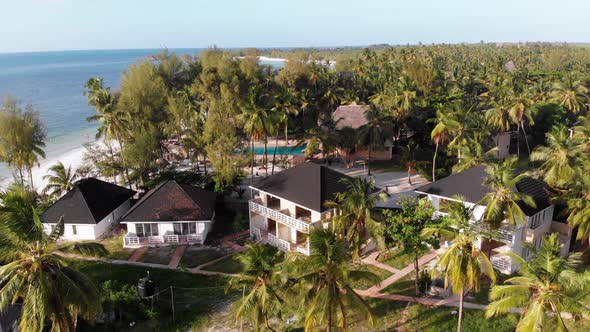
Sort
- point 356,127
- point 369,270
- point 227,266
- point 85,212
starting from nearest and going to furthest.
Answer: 1. point 369,270
2. point 227,266
3. point 85,212
4. point 356,127

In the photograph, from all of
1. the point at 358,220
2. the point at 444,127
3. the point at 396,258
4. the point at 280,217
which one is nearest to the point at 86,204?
the point at 280,217

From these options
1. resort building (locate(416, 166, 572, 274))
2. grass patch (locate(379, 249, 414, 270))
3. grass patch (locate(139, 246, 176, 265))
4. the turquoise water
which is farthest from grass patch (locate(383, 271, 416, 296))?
the turquoise water

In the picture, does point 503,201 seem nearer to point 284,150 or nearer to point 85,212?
point 85,212

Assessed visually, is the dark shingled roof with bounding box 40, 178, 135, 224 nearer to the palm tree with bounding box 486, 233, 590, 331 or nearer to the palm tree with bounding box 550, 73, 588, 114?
the palm tree with bounding box 486, 233, 590, 331

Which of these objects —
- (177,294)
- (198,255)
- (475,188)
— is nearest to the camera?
(177,294)

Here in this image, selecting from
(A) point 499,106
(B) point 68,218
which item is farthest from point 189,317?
(A) point 499,106

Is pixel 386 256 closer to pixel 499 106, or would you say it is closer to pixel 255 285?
pixel 255 285

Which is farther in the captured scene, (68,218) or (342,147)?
(342,147)
